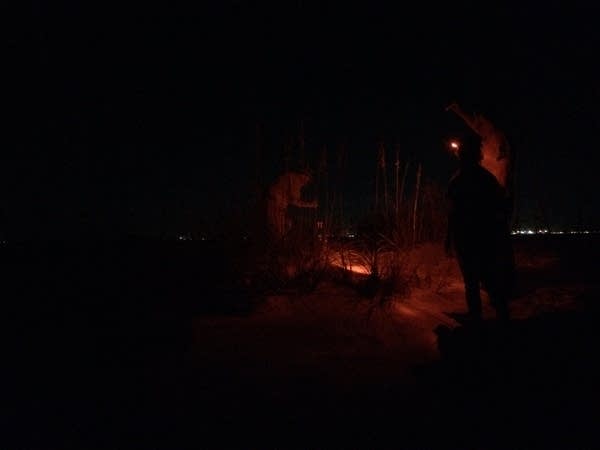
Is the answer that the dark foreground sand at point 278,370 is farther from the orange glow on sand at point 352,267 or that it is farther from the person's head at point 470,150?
the person's head at point 470,150

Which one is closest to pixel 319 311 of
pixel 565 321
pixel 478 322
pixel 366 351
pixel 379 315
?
pixel 379 315

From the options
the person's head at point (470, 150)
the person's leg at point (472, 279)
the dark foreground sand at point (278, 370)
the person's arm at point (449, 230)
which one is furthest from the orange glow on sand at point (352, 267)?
the person's head at point (470, 150)

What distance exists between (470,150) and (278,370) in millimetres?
2107

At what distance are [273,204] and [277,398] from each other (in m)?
3.61

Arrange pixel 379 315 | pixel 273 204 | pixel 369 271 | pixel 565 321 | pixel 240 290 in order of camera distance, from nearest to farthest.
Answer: pixel 565 321 < pixel 379 315 < pixel 240 290 < pixel 369 271 < pixel 273 204

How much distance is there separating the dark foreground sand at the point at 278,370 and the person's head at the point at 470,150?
1.20 meters

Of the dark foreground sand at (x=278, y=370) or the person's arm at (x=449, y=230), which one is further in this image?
the person's arm at (x=449, y=230)

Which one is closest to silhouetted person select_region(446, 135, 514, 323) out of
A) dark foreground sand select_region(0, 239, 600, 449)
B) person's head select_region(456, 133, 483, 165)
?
person's head select_region(456, 133, 483, 165)

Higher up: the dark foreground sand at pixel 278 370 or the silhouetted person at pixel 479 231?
the silhouetted person at pixel 479 231

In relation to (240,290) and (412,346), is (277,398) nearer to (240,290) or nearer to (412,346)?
(412,346)

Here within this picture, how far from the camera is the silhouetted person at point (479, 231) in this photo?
3.40 m

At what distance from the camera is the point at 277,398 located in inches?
103

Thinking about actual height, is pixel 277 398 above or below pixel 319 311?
below

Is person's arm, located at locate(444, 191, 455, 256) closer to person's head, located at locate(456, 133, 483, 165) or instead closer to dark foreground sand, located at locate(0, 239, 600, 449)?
person's head, located at locate(456, 133, 483, 165)
